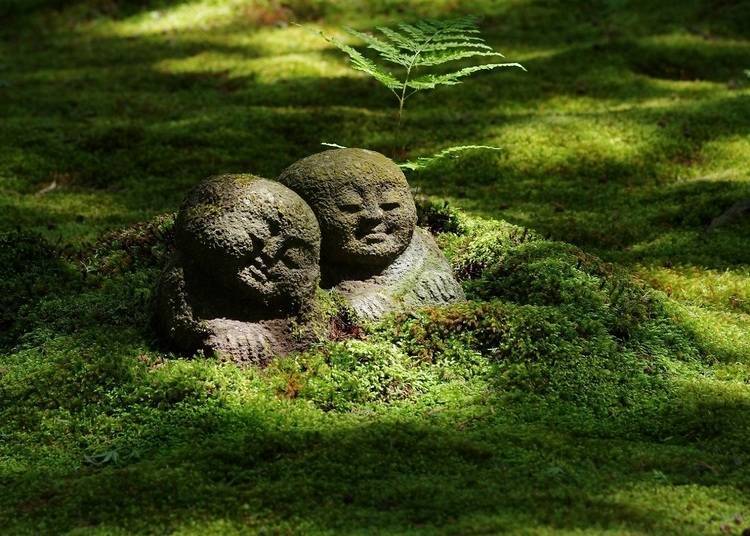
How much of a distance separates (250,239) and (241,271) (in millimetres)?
239

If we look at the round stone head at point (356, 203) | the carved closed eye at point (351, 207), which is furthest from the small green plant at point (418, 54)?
the carved closed eye at point (351, 207)

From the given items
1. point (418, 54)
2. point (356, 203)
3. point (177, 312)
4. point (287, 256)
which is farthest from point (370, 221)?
point (418, 54)

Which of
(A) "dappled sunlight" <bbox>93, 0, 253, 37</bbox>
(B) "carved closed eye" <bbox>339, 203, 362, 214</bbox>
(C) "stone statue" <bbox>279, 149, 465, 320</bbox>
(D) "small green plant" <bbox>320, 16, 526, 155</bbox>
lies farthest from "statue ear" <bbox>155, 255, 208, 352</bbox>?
(A) "dappled sunlight" <bbox>93, 0, 253, 37</bbox>

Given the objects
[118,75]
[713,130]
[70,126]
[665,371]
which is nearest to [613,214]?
[713,130]

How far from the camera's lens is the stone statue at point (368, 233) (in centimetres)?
656

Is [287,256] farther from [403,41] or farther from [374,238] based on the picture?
[403,41]

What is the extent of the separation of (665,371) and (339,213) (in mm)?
2797

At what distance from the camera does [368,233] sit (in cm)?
669

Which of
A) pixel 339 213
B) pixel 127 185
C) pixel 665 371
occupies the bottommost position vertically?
pixel 127 185

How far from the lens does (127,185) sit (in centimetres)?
1138

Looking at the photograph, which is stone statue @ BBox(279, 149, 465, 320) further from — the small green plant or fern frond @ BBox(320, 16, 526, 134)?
fern frond @ BBox(320, 16, 526, 134)

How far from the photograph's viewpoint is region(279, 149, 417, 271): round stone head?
6547 millimetres

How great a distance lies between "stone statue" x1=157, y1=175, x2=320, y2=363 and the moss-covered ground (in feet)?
0.73

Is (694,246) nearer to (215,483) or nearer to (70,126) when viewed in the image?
(215,483)
